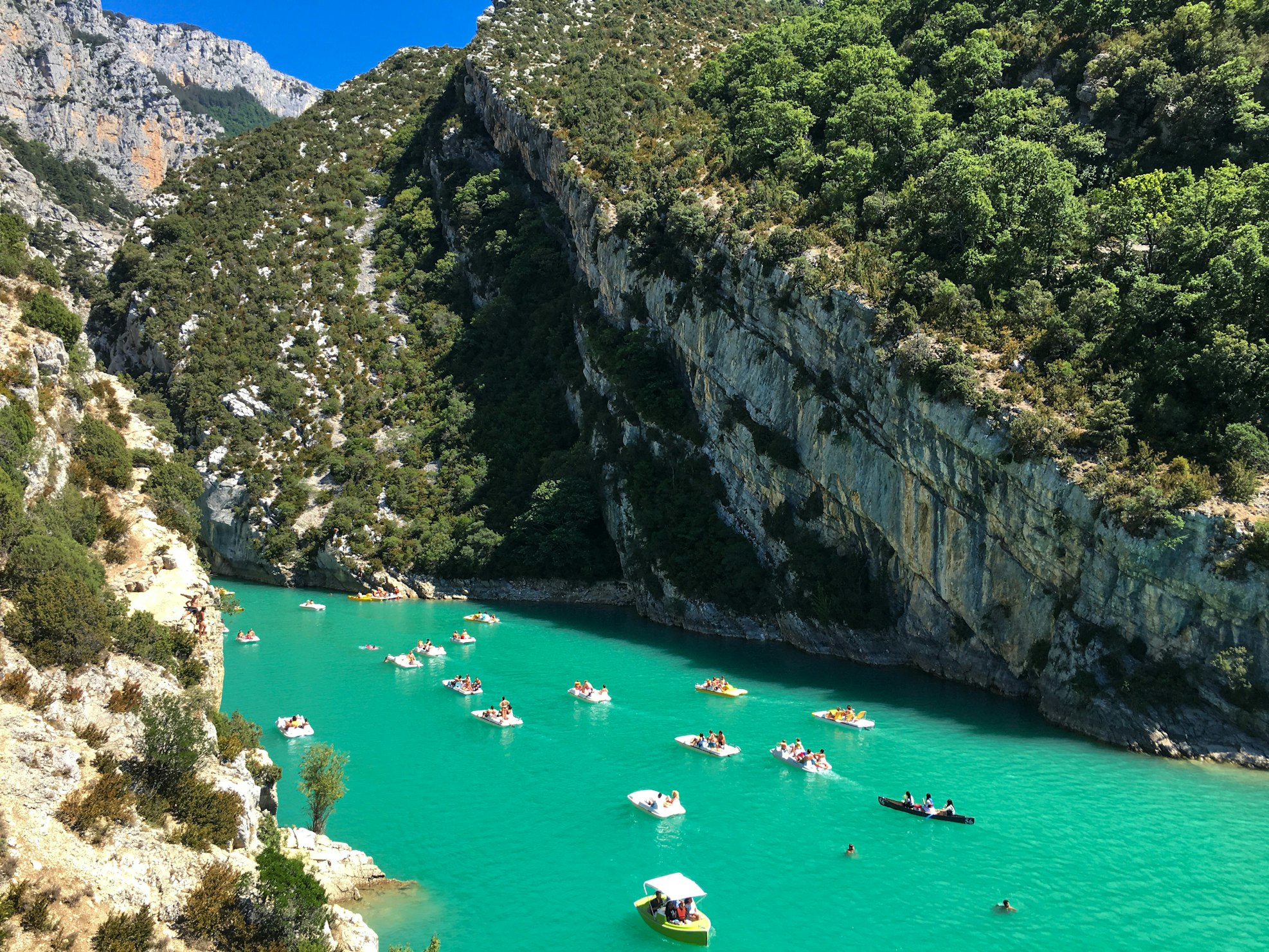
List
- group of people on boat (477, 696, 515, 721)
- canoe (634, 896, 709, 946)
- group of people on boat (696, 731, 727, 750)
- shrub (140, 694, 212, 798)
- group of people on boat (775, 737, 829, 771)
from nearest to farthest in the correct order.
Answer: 1. shrub (140, 694, 212, 798)
2. canoe (634, 896, 709, 946)
3. group of people on boat (775, 737, 829, 771)
4. group of people on boat (696, 731, 727, 750)
5. group of people on boat (477, 696, 515, 721)

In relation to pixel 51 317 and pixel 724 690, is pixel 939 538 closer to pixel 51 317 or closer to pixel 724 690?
pixel 724 690

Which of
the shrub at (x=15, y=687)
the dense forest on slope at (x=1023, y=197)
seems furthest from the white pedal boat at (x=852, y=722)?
the shrub at (x=15, y=687)

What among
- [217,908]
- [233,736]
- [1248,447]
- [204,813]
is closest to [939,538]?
[1248,447]

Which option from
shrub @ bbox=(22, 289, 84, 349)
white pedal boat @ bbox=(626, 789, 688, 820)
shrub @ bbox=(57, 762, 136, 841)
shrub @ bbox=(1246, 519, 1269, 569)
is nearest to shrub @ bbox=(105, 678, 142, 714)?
shrub @ bbox=(57, 762, 136, 841)

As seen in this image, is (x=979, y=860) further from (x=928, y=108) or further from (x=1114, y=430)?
(x=928, y=108)

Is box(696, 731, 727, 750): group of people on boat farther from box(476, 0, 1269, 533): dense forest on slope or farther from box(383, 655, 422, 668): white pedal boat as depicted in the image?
box(383, 655, 422, 668): white pedal boat

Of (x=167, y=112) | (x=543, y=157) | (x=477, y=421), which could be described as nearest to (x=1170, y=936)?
(x=477, y=421)
